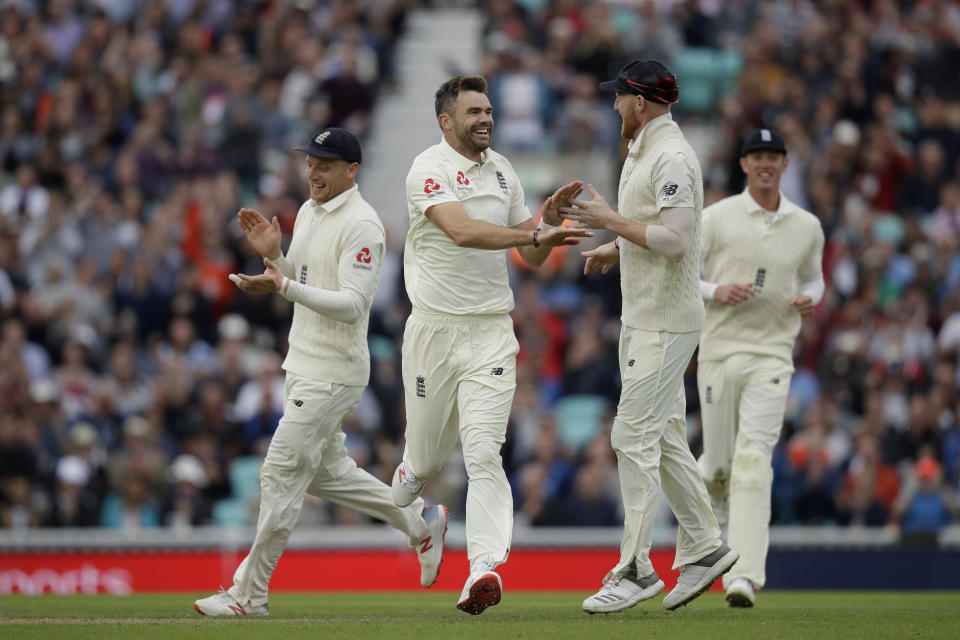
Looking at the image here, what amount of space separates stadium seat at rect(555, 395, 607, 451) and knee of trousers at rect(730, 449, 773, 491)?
6.64 meters

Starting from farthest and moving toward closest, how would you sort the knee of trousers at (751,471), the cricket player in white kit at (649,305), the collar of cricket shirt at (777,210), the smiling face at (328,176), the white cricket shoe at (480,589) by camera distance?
the collar of cricket shirt at (777,210) → the knee of trousers at (751,471) → the smiling face at (328,176) → the cricket player in white kit at (649,305) → the white cricket shoe at (480,589)

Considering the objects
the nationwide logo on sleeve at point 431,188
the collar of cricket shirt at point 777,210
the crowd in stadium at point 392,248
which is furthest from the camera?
the crowd in stadium at point 392,248

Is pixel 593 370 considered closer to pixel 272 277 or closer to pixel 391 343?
pixel 391 343

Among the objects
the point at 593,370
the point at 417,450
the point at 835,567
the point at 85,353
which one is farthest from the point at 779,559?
the point at 85,353

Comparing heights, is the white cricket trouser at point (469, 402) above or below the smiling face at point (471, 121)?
below

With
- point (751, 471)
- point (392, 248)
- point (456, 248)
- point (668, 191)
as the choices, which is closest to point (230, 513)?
point (392, 248)

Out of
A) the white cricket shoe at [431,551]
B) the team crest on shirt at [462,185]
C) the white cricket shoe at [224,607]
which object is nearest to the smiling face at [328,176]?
the team crest on shirt at [462,185]

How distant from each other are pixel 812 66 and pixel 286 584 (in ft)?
35.7

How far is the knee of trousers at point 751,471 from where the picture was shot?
1104 centimetres

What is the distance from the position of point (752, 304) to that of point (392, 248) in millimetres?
8855

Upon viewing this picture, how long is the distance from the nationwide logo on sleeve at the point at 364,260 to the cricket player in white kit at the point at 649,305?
4.74 ft

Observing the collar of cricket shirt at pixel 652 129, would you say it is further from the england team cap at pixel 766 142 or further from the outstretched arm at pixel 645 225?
the england team cap at pixel 766 142

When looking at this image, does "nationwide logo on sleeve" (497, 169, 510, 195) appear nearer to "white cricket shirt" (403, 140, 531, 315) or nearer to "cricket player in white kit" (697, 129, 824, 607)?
"white cricket shirt" (403, 140, 531, 315)

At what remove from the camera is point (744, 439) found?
11273 millimetres
